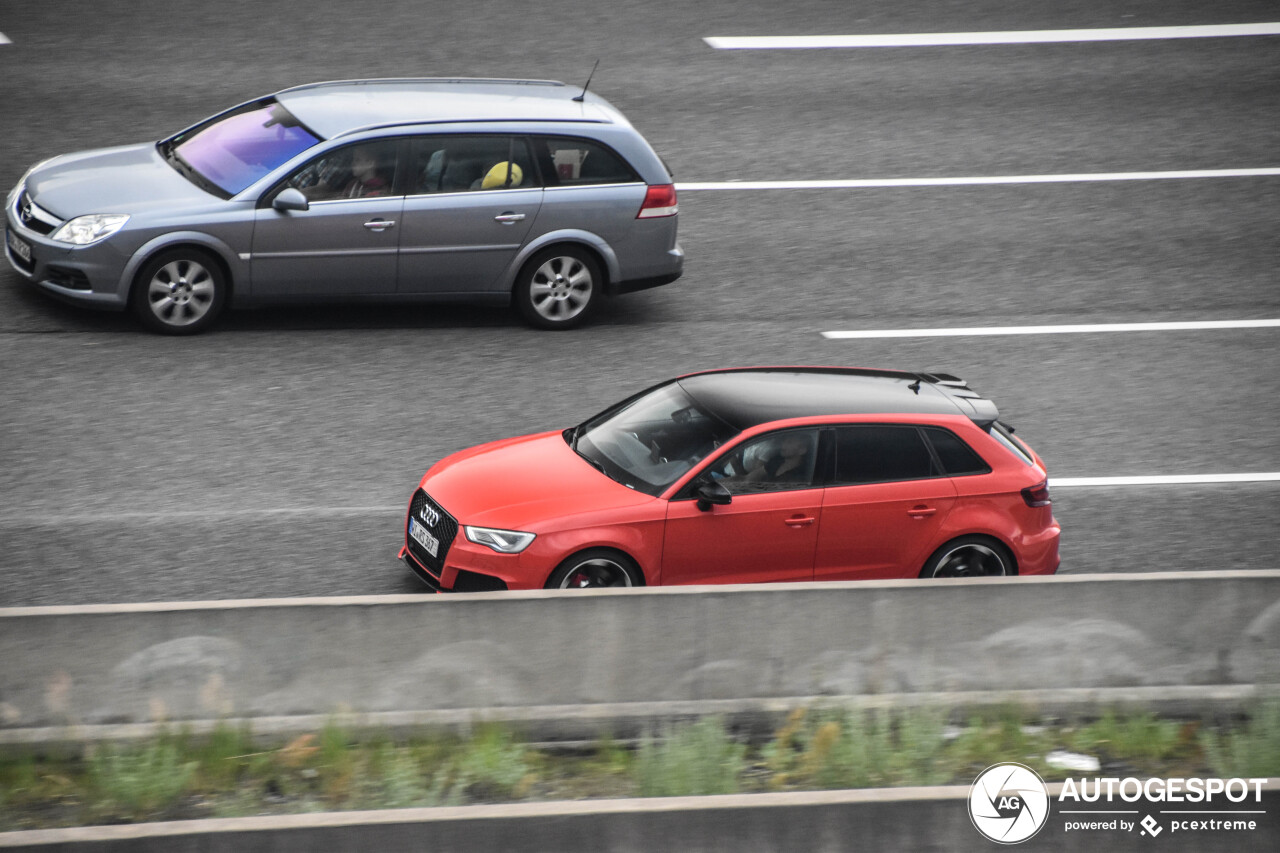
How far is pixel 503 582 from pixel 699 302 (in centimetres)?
584

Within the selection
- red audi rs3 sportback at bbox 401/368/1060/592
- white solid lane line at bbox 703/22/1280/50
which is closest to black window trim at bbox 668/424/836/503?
red audi rs3 sportback at bbox 401/368/1060/592

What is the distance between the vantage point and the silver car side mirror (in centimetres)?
1149

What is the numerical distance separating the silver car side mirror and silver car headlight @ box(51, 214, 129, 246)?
1.17 m

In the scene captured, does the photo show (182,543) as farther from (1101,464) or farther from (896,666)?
(1101,464)

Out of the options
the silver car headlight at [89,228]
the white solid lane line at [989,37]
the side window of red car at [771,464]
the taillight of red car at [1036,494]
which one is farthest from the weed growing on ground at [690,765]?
the white solid lane line at [989,37]

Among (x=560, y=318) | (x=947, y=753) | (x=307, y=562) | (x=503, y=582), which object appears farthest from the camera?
(x=560, y=318)

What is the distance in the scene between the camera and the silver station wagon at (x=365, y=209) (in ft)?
37.2

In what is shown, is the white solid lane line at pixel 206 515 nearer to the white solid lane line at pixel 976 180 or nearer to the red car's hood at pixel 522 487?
the red car's hood at pixel 522 487

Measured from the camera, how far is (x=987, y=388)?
38.1ft

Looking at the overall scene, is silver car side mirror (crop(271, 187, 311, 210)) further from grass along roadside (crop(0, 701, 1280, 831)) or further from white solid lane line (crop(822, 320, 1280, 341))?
grass along roadside (crop(0, 701, 1280, 831))

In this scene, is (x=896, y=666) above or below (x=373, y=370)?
below

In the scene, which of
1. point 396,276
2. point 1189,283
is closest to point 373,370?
point 396,276

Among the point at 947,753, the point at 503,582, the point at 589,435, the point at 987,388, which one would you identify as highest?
the point at 987,388

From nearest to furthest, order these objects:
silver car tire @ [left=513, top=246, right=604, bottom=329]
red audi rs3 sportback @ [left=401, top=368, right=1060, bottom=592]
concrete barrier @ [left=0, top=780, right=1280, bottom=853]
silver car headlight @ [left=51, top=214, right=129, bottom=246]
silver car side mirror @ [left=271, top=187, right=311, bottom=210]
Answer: concrete barrier @ [left=0, top=780, right=1280, bottom=853] < red audi rs3 sportback @ [left=401, top=368, right=1060, bottom=592] < silver car headlight @ [left=51, top=214, right=129, bottom=246] < silver car side mirror @ [left=271, top=187, right=311, bottom=210] < silver car tire @ [left=513, top=246, right=604, bottom=329]
